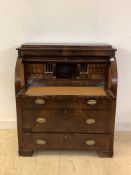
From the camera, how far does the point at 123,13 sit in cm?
234

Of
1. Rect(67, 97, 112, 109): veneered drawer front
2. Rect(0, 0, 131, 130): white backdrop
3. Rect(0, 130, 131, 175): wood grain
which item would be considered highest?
Rect(0, 0, 131, 130): white backdrop

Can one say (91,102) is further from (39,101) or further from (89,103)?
(39,101)

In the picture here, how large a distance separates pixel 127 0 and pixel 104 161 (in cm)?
153

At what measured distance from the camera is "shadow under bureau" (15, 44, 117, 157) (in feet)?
6.59

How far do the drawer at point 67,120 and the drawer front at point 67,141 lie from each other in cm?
5

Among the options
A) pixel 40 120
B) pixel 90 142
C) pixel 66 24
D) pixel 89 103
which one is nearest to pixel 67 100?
pixel 89 103

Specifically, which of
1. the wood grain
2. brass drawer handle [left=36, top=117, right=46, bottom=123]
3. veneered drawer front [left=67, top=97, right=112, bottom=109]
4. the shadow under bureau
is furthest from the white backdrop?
the wood grain

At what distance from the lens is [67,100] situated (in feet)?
6.54

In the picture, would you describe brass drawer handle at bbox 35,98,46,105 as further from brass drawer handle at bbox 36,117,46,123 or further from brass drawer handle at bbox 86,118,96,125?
brass drawer handle at bbox 86,118,96,125

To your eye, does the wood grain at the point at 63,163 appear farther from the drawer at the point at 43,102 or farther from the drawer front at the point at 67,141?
the drawer at the point at 43,102

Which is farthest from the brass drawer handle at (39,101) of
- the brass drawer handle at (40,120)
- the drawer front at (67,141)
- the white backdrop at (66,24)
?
the white backdrop at (66,24)

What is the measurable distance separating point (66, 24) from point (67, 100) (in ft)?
2.72

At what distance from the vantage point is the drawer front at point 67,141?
2096 millimetres

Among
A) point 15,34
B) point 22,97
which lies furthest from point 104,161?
point 15,34
